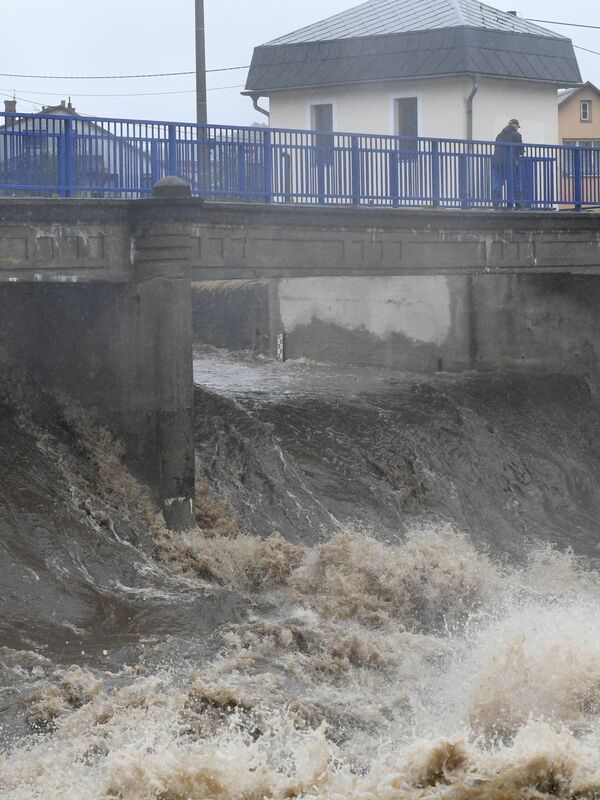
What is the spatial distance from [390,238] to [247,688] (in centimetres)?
958

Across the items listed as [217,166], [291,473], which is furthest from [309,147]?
[291,473]

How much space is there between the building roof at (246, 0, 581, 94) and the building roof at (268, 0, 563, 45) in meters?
0.03

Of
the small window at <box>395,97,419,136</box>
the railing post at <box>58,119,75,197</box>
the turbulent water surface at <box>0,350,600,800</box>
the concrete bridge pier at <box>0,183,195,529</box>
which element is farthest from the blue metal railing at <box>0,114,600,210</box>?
the small window at <box>395,97,419,136</box>

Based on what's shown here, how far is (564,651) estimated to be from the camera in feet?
35.2

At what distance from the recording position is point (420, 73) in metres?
26.4

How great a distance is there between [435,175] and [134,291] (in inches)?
241

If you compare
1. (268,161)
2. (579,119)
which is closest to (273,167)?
(268,161)

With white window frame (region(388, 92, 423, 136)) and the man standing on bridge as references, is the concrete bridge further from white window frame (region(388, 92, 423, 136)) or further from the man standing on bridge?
white window frame (region(388, 92, 423, 136))

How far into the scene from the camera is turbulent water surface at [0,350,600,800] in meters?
8.37

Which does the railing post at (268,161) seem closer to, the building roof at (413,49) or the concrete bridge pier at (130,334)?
the concrete bridge pier at (130,334)

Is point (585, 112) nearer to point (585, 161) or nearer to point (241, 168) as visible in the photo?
point (585, 161)

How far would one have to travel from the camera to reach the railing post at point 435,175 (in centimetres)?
1903

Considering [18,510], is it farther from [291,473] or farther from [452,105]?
[452,105]

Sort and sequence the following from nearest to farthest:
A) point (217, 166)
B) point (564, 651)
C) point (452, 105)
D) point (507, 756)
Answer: point (507, 756) → point (564, 651) → point (217, 166) → point (452, 105)
